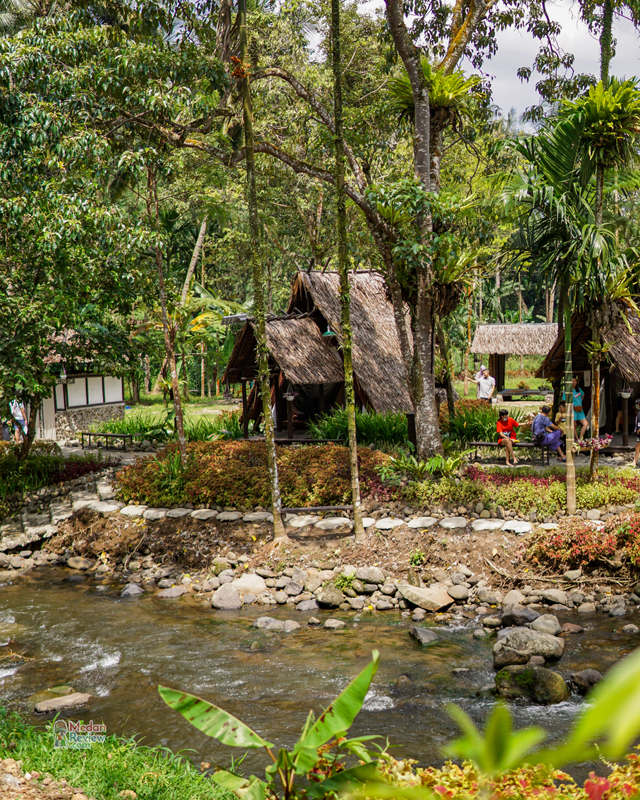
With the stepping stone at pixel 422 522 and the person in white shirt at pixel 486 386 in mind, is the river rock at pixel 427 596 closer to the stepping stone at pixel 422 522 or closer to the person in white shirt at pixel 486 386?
the stepping stone at pixel 422 522

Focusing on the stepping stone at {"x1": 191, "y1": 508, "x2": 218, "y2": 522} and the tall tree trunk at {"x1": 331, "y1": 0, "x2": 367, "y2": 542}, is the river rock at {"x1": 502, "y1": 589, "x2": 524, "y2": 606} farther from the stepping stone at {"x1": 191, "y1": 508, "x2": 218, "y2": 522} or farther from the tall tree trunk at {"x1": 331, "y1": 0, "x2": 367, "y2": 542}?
the stepping stone at {"x1": 191, "y1": 508, "x2": 218, "y2": 522}

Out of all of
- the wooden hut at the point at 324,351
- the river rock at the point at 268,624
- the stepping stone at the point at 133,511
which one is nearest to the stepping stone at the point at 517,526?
the river rock at the point at 268,624

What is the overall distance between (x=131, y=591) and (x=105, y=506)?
119 inches

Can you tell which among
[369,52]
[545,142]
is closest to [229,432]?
[545,142]

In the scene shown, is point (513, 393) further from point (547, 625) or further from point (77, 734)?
point (77, 734)

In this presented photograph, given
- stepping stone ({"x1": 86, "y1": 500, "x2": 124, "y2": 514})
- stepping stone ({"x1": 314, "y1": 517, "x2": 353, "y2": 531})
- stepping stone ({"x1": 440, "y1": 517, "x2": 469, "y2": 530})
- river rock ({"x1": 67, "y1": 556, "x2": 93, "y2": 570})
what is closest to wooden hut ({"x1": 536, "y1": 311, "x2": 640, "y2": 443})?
stepping stone ({"x1": 440, "y1": 517, "x2": 469, "y2": 530})

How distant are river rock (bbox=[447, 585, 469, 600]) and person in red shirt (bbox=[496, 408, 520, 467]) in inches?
170

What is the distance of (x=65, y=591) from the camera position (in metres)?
11.2

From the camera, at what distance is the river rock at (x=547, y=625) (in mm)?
8633

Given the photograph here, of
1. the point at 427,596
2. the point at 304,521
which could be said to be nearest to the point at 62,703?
the point at 427,596

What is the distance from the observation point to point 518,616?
29.5 feet

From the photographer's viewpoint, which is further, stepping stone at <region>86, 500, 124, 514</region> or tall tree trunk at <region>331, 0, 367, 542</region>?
stepping stone at <region>86, 500, 124, 514</region>

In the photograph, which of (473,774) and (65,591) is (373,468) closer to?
(65,591)

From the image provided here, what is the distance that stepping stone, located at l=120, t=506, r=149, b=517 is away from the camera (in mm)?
13116
